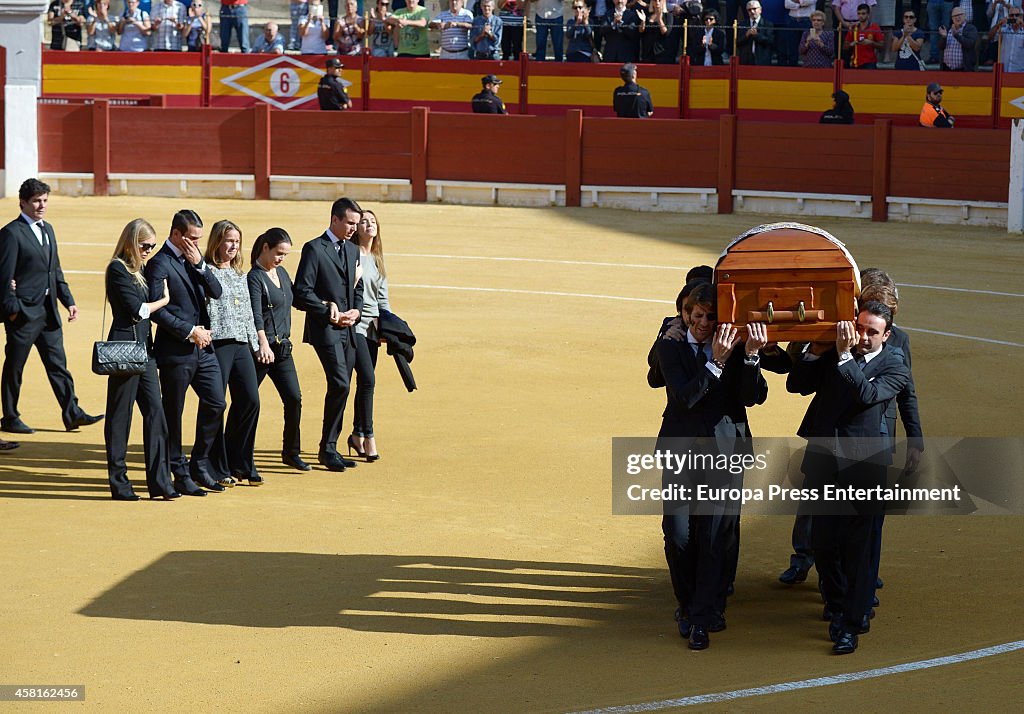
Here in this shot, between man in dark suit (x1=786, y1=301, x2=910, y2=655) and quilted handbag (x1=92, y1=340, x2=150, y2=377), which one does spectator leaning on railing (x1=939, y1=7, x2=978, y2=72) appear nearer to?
quilted handbag (x1=92, y1=340, x2=150, y2=377)

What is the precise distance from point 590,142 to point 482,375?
1168 cm

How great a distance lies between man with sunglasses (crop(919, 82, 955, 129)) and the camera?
22.0 meters

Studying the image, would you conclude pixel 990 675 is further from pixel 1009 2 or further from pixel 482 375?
pixel 1009 2

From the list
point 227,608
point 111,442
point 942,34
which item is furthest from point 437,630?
point 942,34

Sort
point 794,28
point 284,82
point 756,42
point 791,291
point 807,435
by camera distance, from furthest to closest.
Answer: point 284,82, point 756,42, point 794,28, point 807,435, point 791,291

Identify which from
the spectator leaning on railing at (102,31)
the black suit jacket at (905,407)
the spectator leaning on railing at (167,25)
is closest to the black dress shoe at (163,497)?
the black suit jacket at (905,407)

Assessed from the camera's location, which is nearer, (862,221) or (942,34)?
(862,221)

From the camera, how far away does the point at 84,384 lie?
37.3ft

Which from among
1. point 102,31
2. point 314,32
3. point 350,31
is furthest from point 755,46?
point 102,31

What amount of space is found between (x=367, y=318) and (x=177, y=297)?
135 cm

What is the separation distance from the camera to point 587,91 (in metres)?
25.3

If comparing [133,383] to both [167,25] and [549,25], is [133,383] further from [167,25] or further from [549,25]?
[167,25]

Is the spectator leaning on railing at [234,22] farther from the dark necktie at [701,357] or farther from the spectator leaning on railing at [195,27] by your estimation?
the dark necktie at [701,357]

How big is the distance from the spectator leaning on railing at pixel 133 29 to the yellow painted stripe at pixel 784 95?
10.3 m
